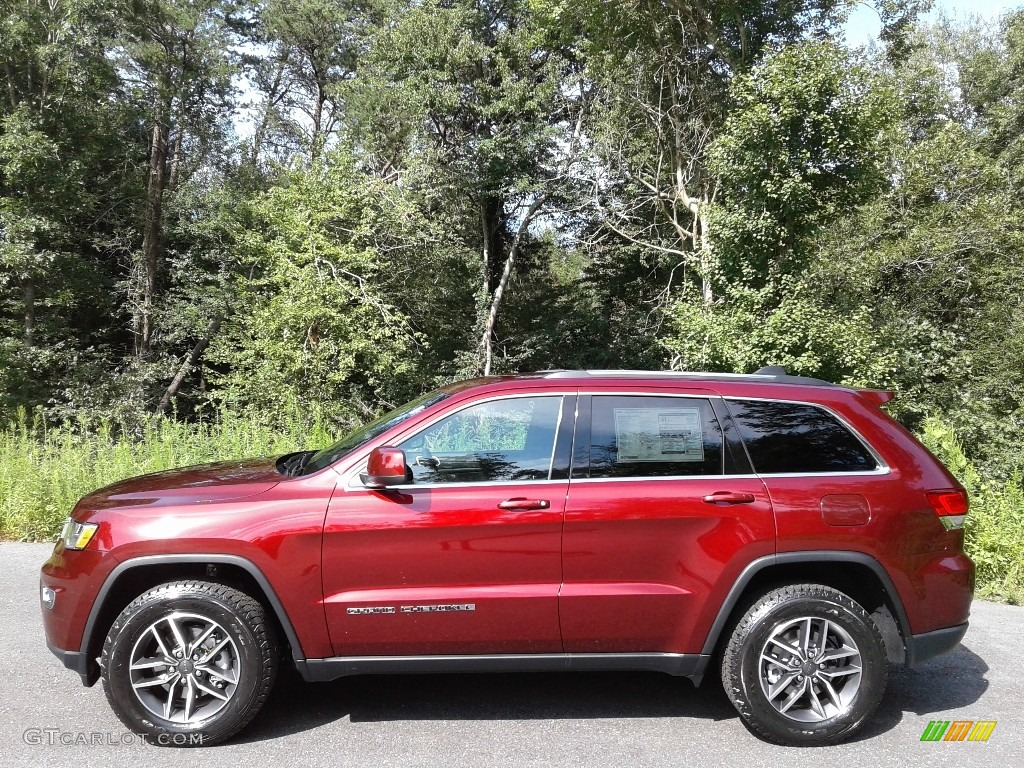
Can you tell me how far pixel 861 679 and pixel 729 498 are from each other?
1.08 meters

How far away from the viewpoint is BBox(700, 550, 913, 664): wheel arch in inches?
134

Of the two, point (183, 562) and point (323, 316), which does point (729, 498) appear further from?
point (323, 316)

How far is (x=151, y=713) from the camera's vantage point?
332 centimetres

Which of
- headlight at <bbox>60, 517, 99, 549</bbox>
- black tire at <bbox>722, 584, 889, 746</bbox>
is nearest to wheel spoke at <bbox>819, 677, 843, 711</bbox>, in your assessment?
black tire at <bbox>722, 584, 889, 746</bbox>

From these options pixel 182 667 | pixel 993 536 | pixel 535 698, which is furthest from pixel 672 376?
pixel 993 536

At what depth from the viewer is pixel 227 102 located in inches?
933

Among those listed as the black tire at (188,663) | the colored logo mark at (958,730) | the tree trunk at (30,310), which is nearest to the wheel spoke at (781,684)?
the colored logo mark at (958,730)

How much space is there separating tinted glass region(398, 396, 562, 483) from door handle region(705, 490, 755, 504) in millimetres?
804

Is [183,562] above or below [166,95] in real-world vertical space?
below

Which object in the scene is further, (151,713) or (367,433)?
(367,433)

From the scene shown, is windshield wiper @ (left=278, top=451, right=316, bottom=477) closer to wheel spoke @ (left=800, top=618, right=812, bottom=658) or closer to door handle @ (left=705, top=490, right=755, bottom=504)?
door handle @ (left=705, top=490, right=755, bottom=504)

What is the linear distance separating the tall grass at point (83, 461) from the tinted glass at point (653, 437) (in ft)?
14.0

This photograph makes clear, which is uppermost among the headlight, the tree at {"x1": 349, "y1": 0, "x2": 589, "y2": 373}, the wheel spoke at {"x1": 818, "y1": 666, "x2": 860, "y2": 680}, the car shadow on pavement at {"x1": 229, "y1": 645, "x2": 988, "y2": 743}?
the tree at {"x1": 349, "y1": 0, "x2": 589, "y2": 373}

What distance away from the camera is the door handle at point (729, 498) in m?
3.43
